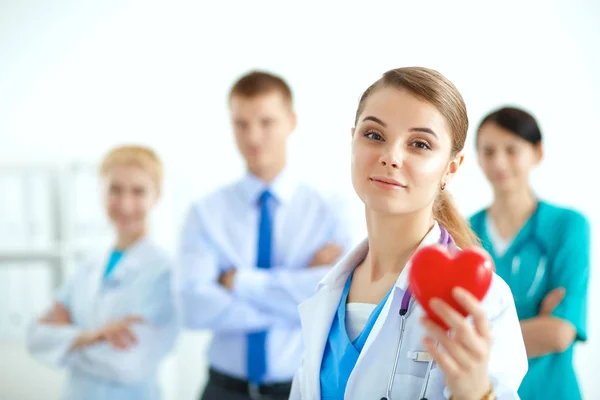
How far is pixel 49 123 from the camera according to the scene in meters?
3.95

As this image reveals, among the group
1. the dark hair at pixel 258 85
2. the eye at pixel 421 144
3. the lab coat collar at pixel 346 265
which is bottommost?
the lab coat collar at pixel 346 265

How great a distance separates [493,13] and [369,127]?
8.15 ft

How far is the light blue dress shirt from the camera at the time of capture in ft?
7.05

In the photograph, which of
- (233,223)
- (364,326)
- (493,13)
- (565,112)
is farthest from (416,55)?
(364,326)

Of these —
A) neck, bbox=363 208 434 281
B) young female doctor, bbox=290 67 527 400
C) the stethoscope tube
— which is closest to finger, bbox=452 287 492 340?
young female doctor, bbox=290 67 527 400

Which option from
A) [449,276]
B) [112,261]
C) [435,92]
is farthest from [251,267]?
[449,276]

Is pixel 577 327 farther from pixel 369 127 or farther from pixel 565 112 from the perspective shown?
pixel 565 112

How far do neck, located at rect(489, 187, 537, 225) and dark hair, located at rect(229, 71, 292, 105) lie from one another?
0.87 metres

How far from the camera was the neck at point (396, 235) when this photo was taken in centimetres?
128

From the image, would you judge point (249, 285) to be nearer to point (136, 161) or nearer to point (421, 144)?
point (136, 161)

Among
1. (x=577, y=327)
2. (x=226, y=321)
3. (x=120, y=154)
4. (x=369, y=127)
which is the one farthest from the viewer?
(x=120, y=154)

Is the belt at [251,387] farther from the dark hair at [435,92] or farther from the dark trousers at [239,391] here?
the dark hair at [435,92]

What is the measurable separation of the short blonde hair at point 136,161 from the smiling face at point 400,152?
146cm

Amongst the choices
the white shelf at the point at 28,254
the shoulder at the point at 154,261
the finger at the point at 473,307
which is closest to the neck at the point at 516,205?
the finger at the point at 473,307
